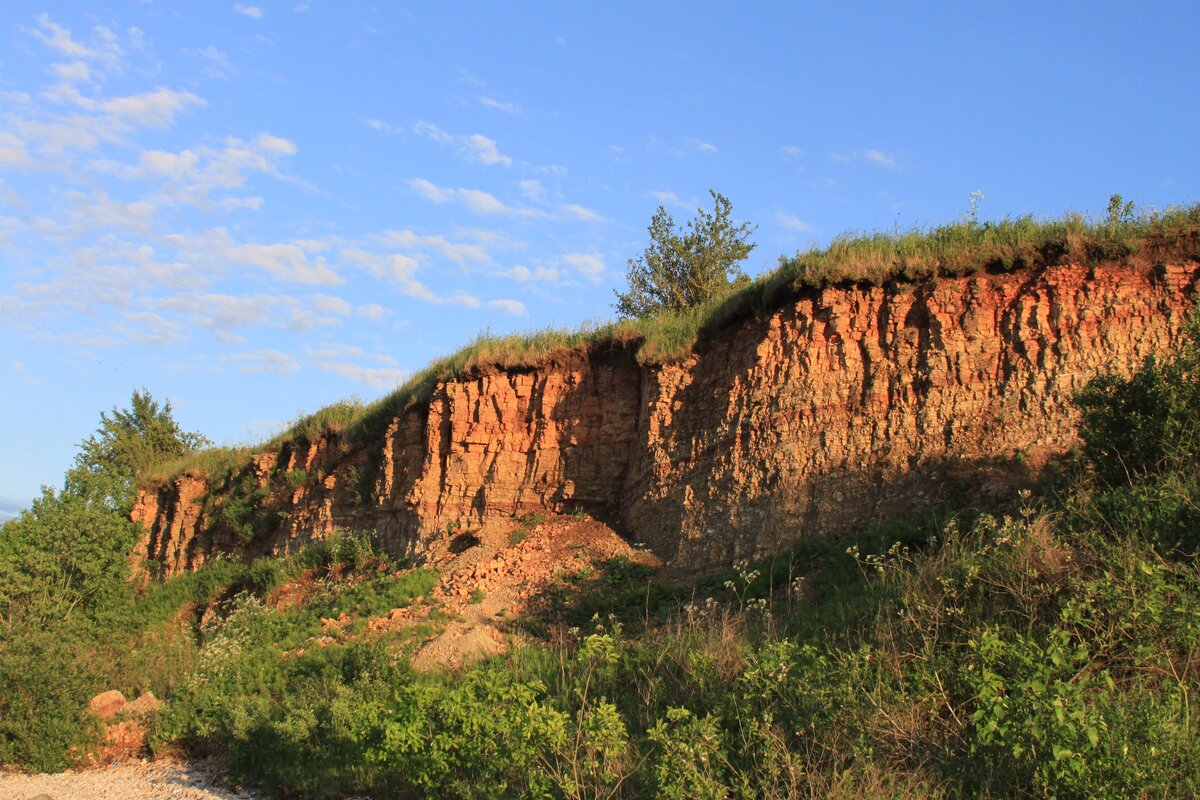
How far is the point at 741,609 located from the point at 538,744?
410 centimetres

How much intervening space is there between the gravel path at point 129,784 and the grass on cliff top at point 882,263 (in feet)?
27.2

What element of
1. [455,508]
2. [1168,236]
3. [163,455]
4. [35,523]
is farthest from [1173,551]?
[163,455]

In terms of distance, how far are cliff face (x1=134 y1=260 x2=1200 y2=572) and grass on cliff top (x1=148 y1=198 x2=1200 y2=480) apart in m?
0.20

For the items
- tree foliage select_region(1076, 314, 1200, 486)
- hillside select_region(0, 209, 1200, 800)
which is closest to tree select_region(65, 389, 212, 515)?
hillside select_region(0, 209, 1200, 800)

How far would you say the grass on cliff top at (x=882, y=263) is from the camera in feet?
39.2

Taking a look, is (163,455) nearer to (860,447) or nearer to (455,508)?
(455,508)

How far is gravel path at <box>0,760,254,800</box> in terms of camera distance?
10.9 meters

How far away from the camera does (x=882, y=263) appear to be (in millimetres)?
12984

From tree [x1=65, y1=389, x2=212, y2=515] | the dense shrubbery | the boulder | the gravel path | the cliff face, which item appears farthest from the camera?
tree [x1=65, y1=389, x2=212, y2=515]

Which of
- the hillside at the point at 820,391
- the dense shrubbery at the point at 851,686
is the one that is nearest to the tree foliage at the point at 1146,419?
the dense shrubbery at the point at 851,686

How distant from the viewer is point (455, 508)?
58.4 feet

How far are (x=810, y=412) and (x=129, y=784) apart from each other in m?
9.22

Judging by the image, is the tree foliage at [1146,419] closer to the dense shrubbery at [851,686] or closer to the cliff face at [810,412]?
the dense shrubbery at [851,686]

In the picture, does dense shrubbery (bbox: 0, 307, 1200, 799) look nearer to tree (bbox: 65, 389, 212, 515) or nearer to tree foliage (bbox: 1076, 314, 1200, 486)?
tree foliage (bbox: 1076, 314, 1200, 486)
